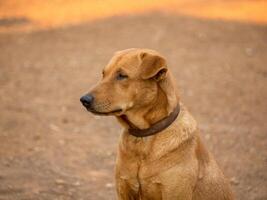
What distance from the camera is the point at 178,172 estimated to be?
4.41 metres

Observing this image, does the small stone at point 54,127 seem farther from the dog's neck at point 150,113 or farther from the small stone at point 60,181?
the dog's neck at point 150,113

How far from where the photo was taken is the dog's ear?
446 centimetres

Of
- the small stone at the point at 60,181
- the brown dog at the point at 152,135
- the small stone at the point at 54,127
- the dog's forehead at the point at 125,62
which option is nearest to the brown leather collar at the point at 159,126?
the brown dog at the point at 152,135

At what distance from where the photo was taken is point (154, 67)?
14.7 feet

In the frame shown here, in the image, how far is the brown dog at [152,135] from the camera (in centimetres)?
443

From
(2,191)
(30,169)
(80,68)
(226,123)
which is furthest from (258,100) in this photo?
(2,191)

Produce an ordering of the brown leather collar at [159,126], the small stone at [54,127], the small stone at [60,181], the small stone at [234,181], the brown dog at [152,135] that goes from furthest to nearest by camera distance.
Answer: the small stone at [54,127]
the small stone at [234,181]
the small stone at [60,181]
the brown leather collar at [159,126]
the brown dog at [152,135]

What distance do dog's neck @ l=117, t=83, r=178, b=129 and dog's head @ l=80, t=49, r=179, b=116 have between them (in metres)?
0.03

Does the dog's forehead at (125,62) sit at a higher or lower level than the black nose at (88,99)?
higher

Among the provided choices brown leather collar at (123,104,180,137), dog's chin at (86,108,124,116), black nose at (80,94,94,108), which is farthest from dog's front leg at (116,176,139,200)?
black nose at (80,94,94,108)

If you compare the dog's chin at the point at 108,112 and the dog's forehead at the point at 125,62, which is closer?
the dog's chin at the point at 108,112

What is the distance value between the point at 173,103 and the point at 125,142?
0.52m

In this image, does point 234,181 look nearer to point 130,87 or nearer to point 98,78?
point 130,87

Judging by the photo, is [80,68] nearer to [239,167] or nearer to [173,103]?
[239,167]
